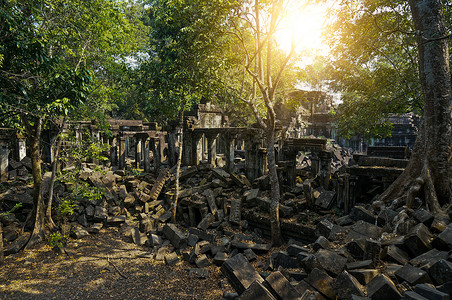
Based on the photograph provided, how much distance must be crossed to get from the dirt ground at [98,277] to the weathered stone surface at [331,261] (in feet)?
8.78

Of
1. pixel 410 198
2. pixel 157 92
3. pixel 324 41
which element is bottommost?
pixel 410 198

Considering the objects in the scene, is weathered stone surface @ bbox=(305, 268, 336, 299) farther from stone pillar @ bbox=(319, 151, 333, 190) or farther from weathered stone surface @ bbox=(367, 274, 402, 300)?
stone pillar @ bbox=(319, 151, 333, 190)

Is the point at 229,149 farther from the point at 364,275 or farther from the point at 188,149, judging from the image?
the point at 364,275

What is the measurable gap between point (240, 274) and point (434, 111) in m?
6.24

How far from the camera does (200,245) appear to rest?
8109 mm

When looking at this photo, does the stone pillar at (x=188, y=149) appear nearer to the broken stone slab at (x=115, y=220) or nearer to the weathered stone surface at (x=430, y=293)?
the broken stone slab at (x=115, y=220)

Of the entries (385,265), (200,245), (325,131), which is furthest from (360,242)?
(325,131)

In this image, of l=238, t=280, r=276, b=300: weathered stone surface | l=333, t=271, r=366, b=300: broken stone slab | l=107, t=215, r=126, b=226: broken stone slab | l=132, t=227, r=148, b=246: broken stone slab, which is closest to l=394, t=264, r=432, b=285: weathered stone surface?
l=333, t=271, r=366, b=300: broken stone slab

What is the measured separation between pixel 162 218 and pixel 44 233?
4.10 meters

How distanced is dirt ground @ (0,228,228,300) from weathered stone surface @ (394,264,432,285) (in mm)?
3824

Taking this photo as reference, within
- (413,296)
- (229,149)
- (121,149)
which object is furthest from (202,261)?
(121,149)

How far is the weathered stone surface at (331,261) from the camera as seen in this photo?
4.45 meters

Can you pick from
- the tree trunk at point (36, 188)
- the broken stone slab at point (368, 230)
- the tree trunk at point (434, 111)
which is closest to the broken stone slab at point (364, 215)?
the broken stone slab at point (368, 230)

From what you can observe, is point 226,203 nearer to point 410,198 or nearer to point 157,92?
point 157,92
